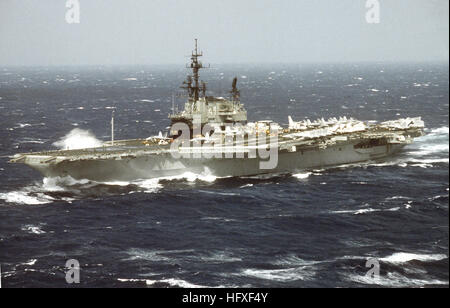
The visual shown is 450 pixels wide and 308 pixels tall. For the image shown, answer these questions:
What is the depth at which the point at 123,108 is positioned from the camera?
12138 centimetres

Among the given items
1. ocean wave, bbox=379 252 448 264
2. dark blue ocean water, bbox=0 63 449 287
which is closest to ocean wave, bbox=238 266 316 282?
dark blue ocean water, bbox=0 63 449 287

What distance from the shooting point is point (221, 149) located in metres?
49.5

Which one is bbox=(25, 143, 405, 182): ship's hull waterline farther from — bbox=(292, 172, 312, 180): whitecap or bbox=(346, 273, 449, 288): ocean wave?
bbox=(346, 273, 449, 288): ocean wave

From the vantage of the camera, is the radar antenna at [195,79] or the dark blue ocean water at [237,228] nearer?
the dark blue ocean water at [237,228]

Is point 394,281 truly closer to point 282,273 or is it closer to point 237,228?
point 282,273

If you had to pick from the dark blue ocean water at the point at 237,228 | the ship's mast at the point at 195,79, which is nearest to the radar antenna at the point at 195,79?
the ship's mast at the point at 195,79

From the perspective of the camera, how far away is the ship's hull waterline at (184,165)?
46781mm

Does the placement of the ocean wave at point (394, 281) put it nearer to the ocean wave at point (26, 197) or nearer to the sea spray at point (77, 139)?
the ocean wave at point (26, 197)

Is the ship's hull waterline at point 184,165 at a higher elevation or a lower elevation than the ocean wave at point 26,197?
higher

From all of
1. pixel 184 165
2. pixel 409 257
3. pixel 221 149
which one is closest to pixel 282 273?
pixel 409 257

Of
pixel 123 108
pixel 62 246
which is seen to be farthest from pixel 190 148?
pixel 123 108

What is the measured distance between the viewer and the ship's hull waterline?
46.8 metres
